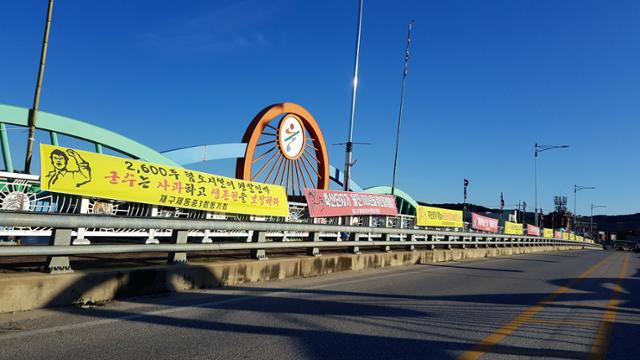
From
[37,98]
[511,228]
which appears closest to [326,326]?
[37,98]

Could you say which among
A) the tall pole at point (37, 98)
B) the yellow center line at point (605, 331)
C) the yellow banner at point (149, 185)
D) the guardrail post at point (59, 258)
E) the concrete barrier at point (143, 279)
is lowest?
the yellow center line at point (605, 331)

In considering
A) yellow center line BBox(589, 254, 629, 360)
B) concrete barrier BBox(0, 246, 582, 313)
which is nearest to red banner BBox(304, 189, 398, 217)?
concrete barrier BBox(0, 246, 582, 313)

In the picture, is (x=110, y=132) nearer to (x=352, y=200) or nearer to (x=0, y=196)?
(x=352, y=200)

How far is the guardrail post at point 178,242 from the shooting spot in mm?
7078

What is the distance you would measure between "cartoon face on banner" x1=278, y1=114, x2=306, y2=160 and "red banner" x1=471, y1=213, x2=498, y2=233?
36.6 ft

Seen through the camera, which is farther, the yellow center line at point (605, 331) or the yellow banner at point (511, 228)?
the yellow banner at point (511, 228)

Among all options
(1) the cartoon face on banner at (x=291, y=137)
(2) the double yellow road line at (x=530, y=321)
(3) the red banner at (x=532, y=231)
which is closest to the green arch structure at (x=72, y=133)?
(1) the cartoon face on banner at (x=291, y=137)

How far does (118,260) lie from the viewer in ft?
24.0

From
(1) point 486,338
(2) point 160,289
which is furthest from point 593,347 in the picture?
(2) point 160,289

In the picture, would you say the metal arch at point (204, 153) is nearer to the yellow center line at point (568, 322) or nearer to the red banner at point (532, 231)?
the yellow center line at point (568, 322)

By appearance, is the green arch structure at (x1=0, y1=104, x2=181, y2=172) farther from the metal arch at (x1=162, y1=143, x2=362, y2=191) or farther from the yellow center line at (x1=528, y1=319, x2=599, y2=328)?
the yellow center line at (x1=528, y1=319, x2=599, y2=328)

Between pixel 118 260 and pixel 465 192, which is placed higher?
pixel 465 192

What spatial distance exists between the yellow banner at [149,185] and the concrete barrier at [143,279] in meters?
1.91

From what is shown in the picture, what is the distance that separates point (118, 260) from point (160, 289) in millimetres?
1113
